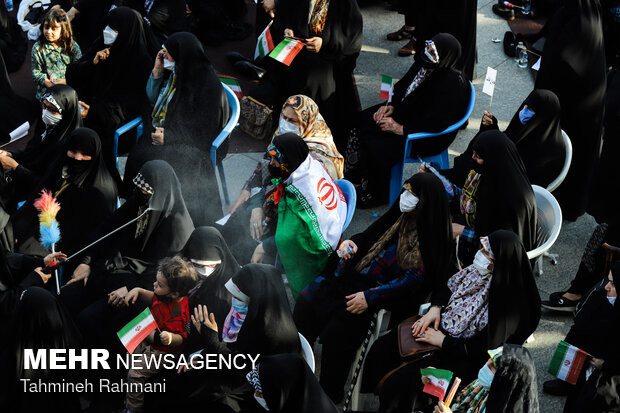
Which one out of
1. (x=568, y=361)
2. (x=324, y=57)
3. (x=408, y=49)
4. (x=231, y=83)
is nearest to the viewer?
(x=568, y=361)

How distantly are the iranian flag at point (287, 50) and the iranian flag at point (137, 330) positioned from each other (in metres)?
2.51

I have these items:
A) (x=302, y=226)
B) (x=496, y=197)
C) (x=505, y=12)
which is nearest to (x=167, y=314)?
(x=302, y=226)

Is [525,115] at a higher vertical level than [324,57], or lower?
higher

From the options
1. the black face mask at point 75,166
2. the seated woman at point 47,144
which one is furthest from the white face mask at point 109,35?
the black face mask at point 75,166

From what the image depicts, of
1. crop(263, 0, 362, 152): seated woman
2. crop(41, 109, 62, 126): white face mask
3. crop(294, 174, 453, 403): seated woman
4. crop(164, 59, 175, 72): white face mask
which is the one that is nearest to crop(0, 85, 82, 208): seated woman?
crop(41, 109, 62, 126): white face mask

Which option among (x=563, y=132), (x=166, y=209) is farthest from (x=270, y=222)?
(x=563, y=132)

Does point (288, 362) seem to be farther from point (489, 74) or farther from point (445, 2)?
point (445, 2)

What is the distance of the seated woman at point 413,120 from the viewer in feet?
17.8

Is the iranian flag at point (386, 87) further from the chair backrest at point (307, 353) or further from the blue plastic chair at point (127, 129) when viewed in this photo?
the chair backrest at point (307, 353)

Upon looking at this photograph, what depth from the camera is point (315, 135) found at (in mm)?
5211

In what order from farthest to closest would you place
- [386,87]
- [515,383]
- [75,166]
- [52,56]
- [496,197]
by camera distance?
[52,56] → [386,87] → [75,166] → [496,197] → [515,383]

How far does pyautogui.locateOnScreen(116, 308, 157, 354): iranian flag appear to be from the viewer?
3.65 meters

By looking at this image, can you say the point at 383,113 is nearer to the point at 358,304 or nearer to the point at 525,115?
the point at 525,115

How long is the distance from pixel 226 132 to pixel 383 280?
5.62 ft
